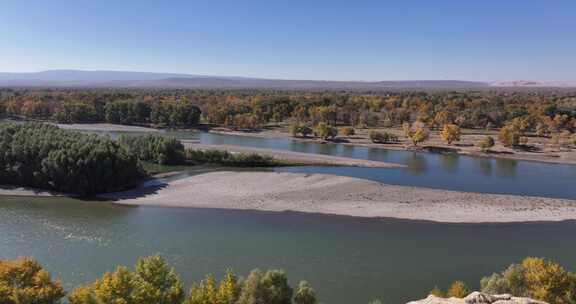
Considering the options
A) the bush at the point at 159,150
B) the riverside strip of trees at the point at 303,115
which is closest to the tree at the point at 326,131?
the riverside strip of trees at the point at 303,115

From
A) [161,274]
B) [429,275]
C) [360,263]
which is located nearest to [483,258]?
[429,275]

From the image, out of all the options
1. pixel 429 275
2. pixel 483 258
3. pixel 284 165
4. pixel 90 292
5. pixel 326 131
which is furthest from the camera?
pixel 326 131

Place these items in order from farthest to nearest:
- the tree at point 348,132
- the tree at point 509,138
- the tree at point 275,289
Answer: the tree at point 348,132
the tree at point 509,138
the tree at point 275,289

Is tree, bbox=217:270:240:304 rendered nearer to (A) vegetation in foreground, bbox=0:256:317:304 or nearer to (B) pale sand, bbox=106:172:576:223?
(A) vegetation in foreground, bbox=0:256:317:304

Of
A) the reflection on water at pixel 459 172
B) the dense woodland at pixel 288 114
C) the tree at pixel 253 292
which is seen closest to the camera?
the tree at pixel 253 292

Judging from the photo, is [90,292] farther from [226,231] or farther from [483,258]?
[483,258]

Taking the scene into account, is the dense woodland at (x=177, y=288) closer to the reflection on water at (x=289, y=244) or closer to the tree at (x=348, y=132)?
the reflection on water at (x=289, y=244)

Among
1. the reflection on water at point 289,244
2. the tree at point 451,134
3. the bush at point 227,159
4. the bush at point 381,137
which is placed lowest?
the reflection on water at point 289,244

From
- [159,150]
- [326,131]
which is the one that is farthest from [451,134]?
[159,150]
